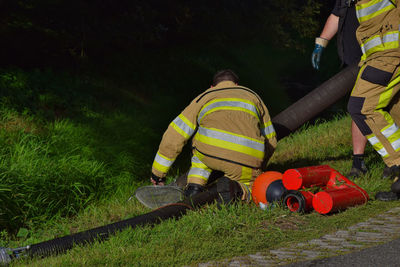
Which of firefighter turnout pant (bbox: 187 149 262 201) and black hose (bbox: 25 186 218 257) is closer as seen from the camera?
black hose (bbox: 25 186 218 257)

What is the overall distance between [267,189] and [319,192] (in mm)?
426

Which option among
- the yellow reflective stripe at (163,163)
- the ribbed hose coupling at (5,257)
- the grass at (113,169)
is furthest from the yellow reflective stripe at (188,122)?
the ribbed hose coupling at (5,257)

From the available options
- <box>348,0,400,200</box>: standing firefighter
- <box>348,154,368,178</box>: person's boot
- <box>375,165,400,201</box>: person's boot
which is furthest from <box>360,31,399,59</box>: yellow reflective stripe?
<box>348,154,368,178</box>: person's boot

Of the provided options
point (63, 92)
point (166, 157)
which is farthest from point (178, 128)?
point (63, 92)

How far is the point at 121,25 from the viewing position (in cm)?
1031

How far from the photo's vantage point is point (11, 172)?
4898 millimetres

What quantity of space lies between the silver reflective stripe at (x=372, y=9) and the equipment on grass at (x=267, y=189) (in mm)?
1539

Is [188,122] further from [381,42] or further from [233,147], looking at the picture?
[381,42]

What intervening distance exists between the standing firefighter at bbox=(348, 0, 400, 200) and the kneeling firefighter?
819 mm

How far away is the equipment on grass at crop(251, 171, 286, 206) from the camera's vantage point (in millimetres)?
3867

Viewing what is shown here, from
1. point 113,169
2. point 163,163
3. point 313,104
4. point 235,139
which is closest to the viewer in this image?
point 235,139

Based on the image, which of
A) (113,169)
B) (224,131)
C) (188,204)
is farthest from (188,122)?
(113,169)

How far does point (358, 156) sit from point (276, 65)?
19632 mm

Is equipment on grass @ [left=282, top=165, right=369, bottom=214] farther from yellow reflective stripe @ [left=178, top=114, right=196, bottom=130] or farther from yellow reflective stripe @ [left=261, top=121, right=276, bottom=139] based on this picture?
yellow reflective stripe @ [left=178, top=114, right=196, bottom=130]
